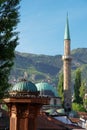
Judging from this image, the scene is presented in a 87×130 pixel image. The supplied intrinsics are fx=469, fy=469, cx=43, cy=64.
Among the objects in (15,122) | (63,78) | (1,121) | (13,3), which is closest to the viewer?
(13,3)

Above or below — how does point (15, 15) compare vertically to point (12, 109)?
above

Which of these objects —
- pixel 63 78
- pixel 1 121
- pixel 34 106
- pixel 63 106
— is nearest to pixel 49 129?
pixel 1 121

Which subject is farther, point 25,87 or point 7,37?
point 25,87

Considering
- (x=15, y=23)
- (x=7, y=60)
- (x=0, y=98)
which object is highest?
(x=15, y=23)

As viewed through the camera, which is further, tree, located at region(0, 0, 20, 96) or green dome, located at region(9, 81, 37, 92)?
green dome, located at region(9, 81, 37, 92)

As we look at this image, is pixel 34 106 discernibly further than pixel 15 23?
Yes

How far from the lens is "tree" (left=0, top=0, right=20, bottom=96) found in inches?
679

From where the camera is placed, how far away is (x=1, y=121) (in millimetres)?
43219

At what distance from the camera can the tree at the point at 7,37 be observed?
1725 centimetres

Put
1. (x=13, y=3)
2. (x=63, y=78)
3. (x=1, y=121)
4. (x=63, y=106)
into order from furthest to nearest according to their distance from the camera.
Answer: (x=63, y=78) < (x=63, y=106) < (x=1, y=121) < (x=13, y=3)

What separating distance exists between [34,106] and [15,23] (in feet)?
31.5

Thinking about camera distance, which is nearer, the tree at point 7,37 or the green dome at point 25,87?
the tree at point 7,37

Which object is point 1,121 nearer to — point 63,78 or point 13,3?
point 13,3

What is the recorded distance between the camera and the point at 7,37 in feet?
56.7
